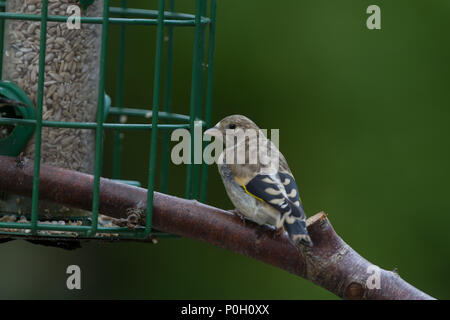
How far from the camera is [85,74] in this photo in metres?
6.57

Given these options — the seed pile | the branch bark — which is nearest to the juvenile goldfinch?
the branch bark

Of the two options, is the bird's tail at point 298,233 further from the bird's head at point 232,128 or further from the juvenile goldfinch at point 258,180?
the bird's head at point 232,128

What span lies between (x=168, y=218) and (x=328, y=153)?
3.18m

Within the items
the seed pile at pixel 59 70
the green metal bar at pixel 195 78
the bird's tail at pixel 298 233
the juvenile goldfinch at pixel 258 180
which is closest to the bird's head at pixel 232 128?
the juvenile goldfinch at pixel 258 180

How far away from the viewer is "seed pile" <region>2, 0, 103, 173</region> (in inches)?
251

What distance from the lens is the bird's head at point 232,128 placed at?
6789 millimetres

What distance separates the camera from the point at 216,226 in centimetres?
564

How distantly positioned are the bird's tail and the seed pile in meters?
1.85

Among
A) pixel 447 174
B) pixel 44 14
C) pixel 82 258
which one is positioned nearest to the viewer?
pixel 44 14

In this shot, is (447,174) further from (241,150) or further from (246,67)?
(241,150)

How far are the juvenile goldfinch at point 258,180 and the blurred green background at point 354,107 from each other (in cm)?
174

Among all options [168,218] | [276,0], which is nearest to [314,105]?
[276,0]

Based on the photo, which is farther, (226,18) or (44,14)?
(226,18)

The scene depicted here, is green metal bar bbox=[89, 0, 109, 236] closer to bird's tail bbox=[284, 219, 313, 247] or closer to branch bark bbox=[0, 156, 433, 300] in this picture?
branch bark bbox=[0, 156, 433, 300]
